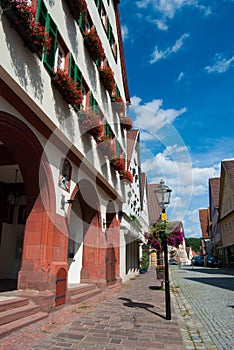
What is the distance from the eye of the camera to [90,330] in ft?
17.3

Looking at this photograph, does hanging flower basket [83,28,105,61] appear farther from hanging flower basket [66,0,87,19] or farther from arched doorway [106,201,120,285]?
arched doorway [106,201,120,285]

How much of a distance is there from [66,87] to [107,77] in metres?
5.28

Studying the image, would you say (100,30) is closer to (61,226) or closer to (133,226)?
(61,226)

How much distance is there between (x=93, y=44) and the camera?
33.6ft

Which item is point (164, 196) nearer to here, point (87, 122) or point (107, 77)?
point (87, 122)

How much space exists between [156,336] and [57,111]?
Answer: 5.45 meters

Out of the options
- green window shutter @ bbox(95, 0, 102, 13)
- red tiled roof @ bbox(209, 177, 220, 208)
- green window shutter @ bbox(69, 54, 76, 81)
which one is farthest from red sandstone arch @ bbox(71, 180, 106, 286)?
red tiled roof @ bbox(209, 177, 220, 208)

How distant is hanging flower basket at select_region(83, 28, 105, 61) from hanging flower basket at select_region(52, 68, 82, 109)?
133 inches

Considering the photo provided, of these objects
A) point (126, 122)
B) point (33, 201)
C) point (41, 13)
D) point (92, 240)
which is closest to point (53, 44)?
point (41, 13)

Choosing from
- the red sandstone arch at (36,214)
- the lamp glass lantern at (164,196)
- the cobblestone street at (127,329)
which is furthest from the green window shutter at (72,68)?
the cobblestone street at (127,329)

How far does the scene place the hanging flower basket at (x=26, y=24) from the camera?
16.4 feet

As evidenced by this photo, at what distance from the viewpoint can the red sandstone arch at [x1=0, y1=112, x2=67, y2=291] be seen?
20.6 ft

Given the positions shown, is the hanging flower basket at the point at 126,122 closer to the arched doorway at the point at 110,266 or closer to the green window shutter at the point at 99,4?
the green window shutter at the point at 99,4

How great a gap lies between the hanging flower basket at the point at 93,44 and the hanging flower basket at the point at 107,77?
3.39 feet
